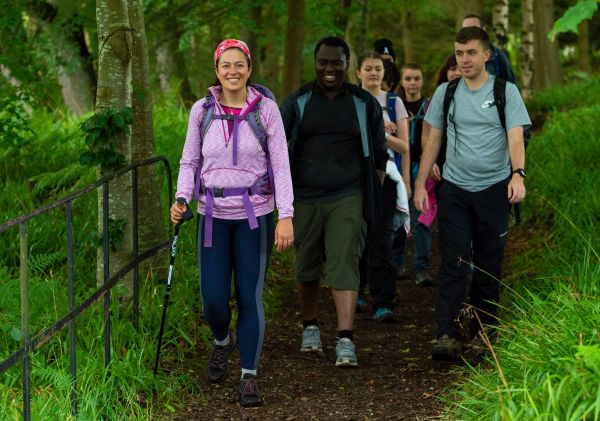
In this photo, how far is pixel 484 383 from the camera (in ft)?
16.4

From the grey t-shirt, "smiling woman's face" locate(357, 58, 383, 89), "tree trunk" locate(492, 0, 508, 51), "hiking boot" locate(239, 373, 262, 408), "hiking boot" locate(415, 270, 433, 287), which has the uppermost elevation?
"tree trunk" locate(492, 0, 508, 51)

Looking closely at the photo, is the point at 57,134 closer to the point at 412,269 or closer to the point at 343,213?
the point at 412,269

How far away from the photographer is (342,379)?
6328 millimetres

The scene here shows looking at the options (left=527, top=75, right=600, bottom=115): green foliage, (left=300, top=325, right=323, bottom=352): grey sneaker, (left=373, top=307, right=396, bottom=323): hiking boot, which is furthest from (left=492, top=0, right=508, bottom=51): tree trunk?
(left=300, top=325, right=323, bottom=352): grey sneaker

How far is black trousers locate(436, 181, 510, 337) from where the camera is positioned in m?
6.58

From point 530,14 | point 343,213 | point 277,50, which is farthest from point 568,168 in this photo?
point 277,50

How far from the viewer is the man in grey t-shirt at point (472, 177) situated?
6.43 metres

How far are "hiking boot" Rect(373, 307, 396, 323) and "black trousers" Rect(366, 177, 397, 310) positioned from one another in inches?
1.7

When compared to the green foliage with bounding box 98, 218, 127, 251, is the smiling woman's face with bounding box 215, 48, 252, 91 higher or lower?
higher

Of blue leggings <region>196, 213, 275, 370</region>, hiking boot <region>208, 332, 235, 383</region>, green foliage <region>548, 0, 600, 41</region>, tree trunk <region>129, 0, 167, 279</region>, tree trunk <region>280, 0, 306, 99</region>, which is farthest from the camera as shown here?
tree trunk <region>280, 0, 306, 99</region>

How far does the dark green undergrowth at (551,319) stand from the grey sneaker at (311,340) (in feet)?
3.90

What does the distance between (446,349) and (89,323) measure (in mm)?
2310

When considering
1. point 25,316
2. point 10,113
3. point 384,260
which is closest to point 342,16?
point 10,113

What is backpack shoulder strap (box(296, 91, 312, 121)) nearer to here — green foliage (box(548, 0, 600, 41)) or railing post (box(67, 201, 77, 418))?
railing post (box(67, 201, 77, 418))
